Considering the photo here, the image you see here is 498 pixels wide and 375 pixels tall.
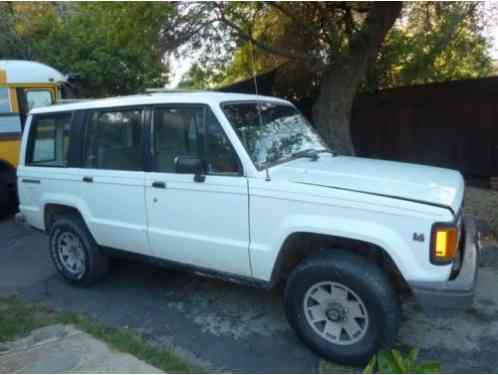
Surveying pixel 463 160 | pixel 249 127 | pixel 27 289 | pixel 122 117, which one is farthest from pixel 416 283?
pixel 463 160

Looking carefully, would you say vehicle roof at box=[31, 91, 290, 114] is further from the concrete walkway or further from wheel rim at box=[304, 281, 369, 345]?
the concrete walkway

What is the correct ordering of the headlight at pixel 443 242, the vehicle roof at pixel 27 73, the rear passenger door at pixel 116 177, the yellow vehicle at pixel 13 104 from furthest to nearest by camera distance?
the vehicle roof at pixel 27 73
the yellow vehicle at pixel 13 104
the rear passenger door at pixel 116 177
the headlight at pixel 443 242

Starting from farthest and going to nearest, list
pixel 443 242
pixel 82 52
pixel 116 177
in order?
pixel 82 52 < pixel 116 177 < pixel 443 242

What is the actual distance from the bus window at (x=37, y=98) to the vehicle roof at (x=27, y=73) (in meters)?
0.20

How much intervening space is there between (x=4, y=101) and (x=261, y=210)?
21.4 ft

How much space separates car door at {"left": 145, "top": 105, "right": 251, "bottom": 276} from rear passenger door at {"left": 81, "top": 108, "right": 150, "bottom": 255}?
170 millimetres

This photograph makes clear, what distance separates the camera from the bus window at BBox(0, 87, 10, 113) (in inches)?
320

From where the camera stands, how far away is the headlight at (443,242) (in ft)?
9.83

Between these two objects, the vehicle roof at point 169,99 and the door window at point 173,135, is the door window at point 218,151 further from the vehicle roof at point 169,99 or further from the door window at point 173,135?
the vehicle roof at point 169,99

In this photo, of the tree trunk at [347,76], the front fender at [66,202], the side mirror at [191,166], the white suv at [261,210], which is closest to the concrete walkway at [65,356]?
the white suv at [261,210]

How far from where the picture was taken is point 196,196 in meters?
3.92

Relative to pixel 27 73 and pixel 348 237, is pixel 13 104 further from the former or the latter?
pixel 348 237

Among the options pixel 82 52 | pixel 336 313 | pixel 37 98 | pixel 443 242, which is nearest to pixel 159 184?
pixel 336 313

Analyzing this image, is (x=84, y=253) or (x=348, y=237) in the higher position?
(x=348, y=237)
